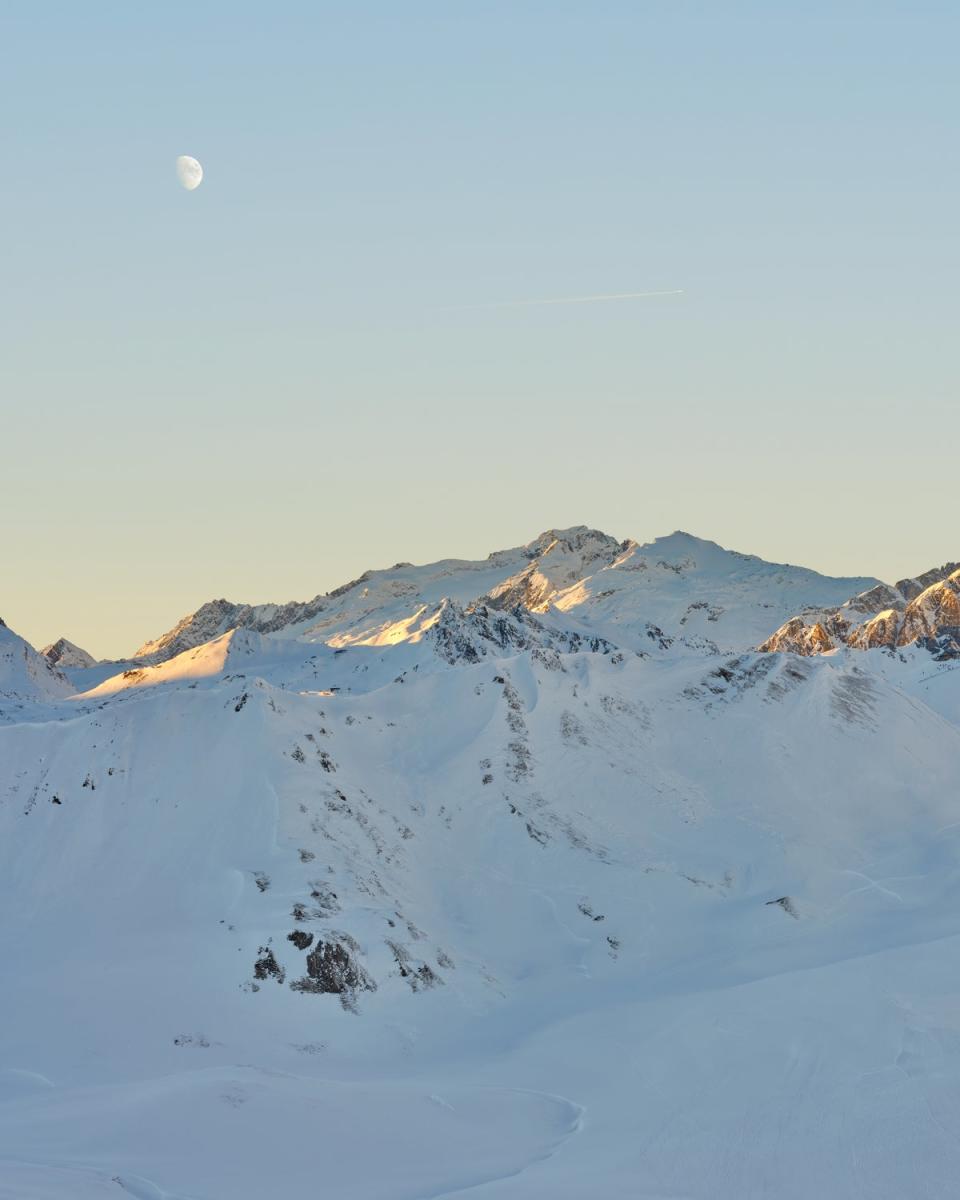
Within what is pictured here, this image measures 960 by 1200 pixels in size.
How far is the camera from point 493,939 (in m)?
86.8

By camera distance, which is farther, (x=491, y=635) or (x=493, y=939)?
(x=491, y=635)

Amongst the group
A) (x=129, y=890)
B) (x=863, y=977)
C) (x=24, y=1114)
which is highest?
(x=129, y=890)

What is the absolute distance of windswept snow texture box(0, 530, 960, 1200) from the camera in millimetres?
53375

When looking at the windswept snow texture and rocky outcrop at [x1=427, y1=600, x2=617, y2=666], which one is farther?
rocky outcrop at [x1=427, y1=600, x2=617, y2=666]

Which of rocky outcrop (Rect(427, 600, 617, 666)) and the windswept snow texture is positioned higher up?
rocky outcrop (Rect(427, 600, 617, 666))

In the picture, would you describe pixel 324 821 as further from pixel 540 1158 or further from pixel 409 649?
pixel 409 649

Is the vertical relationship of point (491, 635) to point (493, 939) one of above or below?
above

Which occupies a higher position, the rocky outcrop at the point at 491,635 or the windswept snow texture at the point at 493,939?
the rocky outcrop at the point at 491,635

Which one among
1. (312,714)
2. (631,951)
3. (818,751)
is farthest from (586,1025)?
(818,751)

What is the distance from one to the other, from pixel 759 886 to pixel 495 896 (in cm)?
1525

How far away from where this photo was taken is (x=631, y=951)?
86.4 meters

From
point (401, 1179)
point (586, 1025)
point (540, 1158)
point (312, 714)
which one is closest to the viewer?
point (401, 1179)

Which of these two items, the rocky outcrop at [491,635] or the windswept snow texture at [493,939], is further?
the rocky outcrop at [491,635]

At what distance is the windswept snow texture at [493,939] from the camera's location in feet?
175
